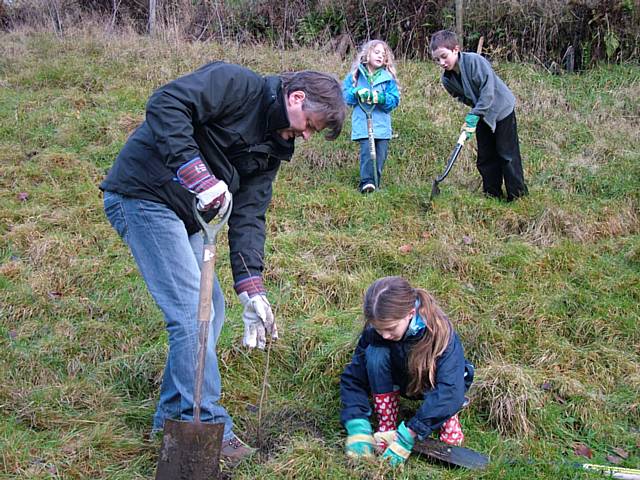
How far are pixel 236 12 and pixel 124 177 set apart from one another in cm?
879

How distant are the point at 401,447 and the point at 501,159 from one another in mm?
3771

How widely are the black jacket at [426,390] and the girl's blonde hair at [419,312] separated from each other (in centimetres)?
4

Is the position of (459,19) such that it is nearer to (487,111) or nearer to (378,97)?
(378,97)

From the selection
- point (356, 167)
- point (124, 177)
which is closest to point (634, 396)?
point (124, 177)

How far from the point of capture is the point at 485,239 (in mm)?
5867

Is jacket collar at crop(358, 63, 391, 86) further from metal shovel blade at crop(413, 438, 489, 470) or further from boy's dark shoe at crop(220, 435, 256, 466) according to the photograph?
boy's dark shoe at crop(220, 435, 256, 466)

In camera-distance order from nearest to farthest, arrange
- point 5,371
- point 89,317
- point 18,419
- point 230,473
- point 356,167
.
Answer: point 230,473 < point 18,419 < point 5,371 < point 89,317 < point 356,167

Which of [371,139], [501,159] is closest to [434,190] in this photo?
[501,159]

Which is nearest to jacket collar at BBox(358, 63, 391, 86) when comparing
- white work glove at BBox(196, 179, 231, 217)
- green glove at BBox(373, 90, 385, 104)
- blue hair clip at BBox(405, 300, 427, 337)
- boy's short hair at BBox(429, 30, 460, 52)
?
green glove at BBox(373, 90, 385, 104)

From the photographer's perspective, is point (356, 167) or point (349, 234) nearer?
point (349, 234)

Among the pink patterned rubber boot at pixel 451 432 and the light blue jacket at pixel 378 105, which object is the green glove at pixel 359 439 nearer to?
the pink patterned rubber boot at pixel 451 432

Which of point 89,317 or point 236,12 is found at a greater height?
point 236,12

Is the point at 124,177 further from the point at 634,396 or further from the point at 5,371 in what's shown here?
the point at 634,396

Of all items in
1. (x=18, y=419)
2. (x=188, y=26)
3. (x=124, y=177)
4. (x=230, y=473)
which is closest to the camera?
(x=124, y=177)
